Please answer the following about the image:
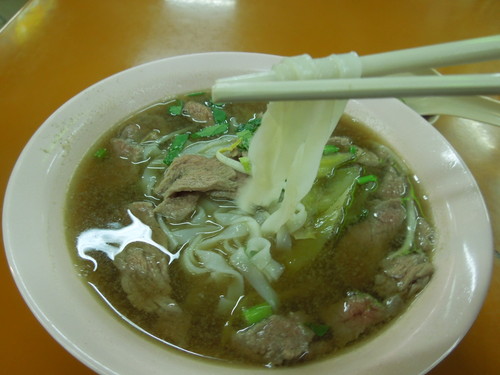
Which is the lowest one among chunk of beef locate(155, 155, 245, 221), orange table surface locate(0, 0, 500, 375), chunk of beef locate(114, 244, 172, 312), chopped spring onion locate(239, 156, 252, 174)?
chunk of beef locate(114, 244, 172, 312)

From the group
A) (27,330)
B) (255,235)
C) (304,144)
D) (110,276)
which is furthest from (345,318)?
(27,330)

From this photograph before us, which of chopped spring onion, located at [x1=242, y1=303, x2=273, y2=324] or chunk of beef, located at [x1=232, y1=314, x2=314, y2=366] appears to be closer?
chunk of beef, located at [x1=232, y1=314, x2=314, y2=366]

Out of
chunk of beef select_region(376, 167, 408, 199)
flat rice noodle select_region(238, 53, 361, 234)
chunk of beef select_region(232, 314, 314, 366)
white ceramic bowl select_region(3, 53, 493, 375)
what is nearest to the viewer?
flat rice noodle select_region(238, 53, 361, 234)

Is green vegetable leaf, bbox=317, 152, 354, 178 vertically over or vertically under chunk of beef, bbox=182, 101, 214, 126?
under

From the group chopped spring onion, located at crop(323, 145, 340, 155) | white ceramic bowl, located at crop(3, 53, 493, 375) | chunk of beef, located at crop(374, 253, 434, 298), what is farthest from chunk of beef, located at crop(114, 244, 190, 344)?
chopped spring onion, located at crop(323, 145, 340, 155)

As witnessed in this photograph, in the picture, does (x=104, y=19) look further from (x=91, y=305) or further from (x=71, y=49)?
(x=91, y=305)

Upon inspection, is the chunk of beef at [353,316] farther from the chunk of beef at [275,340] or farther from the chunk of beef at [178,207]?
the chunk of beef at [178,207]

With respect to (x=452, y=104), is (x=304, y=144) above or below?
below

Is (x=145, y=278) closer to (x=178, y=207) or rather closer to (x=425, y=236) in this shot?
(x=178, y=207)

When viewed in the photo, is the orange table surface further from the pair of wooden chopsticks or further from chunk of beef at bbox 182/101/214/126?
the pair of wooden chopsticks
